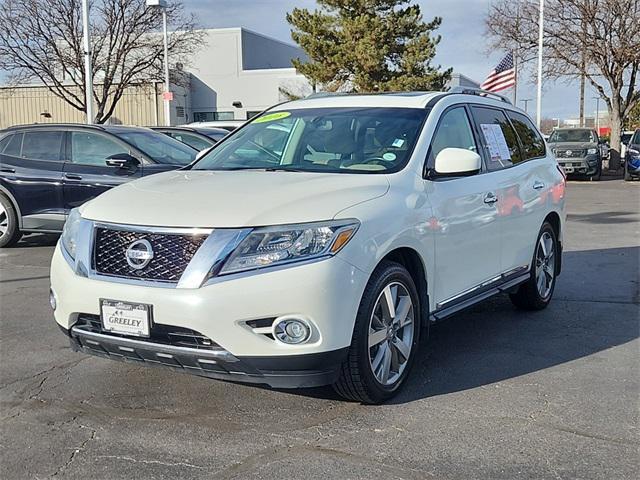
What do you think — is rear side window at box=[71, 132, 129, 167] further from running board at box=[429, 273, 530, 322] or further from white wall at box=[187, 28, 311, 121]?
white wall at box=[187, 28, 311, 121]


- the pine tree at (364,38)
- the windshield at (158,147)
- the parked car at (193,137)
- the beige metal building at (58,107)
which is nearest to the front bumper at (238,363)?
the windshield at (158,147)

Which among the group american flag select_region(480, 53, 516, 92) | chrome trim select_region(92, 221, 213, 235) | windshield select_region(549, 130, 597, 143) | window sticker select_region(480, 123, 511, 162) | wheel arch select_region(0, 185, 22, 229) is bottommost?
wheel arch select_region(0, 185, 22, 229)

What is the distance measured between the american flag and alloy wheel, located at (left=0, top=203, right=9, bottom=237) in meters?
16.8

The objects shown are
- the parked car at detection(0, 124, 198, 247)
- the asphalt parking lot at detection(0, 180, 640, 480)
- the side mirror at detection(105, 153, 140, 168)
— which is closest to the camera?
the asphalt parking lot at detection(0, 180, 640, 480)

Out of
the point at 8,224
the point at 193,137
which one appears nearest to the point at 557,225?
the point at 8,224

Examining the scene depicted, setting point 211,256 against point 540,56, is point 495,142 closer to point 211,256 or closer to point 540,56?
point 211,256

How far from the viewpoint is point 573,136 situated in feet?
79.5

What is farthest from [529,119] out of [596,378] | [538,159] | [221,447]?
[221,447]

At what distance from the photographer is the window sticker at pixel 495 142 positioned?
546cm

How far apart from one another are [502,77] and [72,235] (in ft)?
68.2

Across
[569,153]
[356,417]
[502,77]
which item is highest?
[502,77]

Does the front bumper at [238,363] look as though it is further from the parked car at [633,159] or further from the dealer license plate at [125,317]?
the parked car at [633,159]

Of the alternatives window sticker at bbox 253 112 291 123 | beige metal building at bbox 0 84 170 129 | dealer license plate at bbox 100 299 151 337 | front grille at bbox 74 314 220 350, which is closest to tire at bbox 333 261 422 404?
front grille at bbox 74 314 220 350

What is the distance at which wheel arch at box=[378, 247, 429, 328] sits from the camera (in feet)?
13.8
